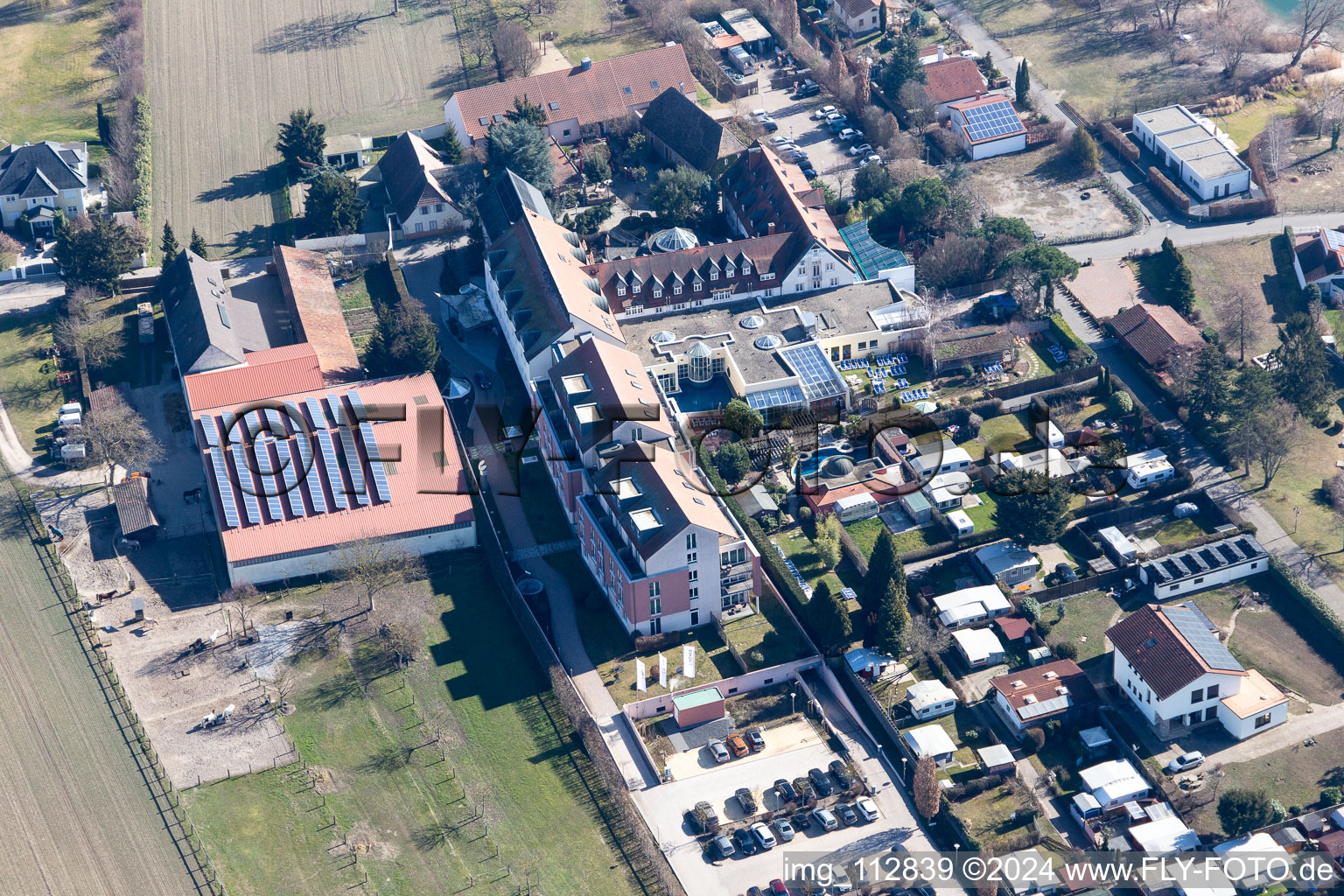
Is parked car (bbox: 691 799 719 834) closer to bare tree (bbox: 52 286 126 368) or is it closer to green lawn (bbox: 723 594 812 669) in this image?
green lawn (bbox: 723 594 812 669)

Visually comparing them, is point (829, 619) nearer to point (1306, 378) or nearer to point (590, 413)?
point (590, 413)

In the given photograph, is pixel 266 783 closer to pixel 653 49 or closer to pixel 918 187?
pixel 918 187

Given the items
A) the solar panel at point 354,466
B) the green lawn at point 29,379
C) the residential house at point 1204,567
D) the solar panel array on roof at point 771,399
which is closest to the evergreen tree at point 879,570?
the residential house at point 1204,567

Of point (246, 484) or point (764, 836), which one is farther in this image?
point (246, 484)

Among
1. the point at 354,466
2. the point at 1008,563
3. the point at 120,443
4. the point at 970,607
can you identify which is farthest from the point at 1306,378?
the point at 120,443

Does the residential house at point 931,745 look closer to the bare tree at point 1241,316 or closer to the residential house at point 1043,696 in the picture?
the residential house at point 1043,696

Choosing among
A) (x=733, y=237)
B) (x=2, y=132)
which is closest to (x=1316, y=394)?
(x=733, y=237)
